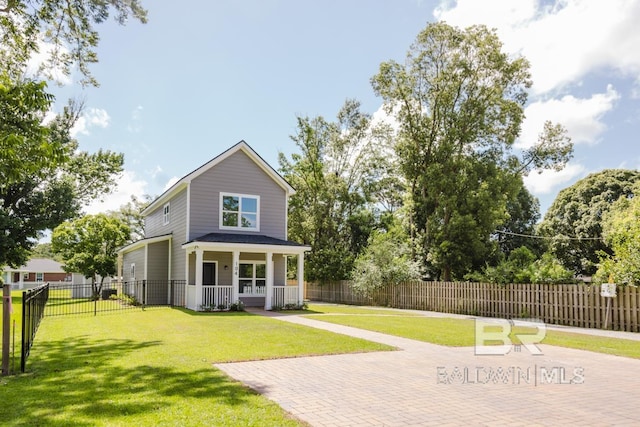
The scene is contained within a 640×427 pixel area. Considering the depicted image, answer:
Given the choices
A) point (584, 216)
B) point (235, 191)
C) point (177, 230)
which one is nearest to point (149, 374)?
point (235, 191)

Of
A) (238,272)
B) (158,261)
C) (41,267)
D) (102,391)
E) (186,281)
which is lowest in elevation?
(41,267)

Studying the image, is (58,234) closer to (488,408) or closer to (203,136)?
(203,136)

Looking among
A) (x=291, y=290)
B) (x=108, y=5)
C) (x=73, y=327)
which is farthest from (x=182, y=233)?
(x=108, y=5)

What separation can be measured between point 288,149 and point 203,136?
10.7m

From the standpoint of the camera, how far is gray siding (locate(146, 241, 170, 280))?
25281 mm

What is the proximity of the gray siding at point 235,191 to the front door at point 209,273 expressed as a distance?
1662 millimetres

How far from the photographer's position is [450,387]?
7039 mm

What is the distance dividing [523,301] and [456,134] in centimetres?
1207

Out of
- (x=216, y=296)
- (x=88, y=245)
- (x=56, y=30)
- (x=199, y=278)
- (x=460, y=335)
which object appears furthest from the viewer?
(x=88, y=245)

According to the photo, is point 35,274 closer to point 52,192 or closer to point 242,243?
point 52,192

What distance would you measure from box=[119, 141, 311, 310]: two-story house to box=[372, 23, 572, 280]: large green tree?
900cm

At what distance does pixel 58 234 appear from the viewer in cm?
2981

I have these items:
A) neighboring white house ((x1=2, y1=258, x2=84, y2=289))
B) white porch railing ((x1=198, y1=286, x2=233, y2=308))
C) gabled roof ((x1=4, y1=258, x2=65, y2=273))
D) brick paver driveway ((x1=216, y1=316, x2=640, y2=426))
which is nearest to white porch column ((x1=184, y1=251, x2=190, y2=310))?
white porch railing ((x1=198, y1=286, x2=233, y2=308))

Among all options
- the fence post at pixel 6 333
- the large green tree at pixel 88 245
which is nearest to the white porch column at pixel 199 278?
the large green tree at pixel 88 245
